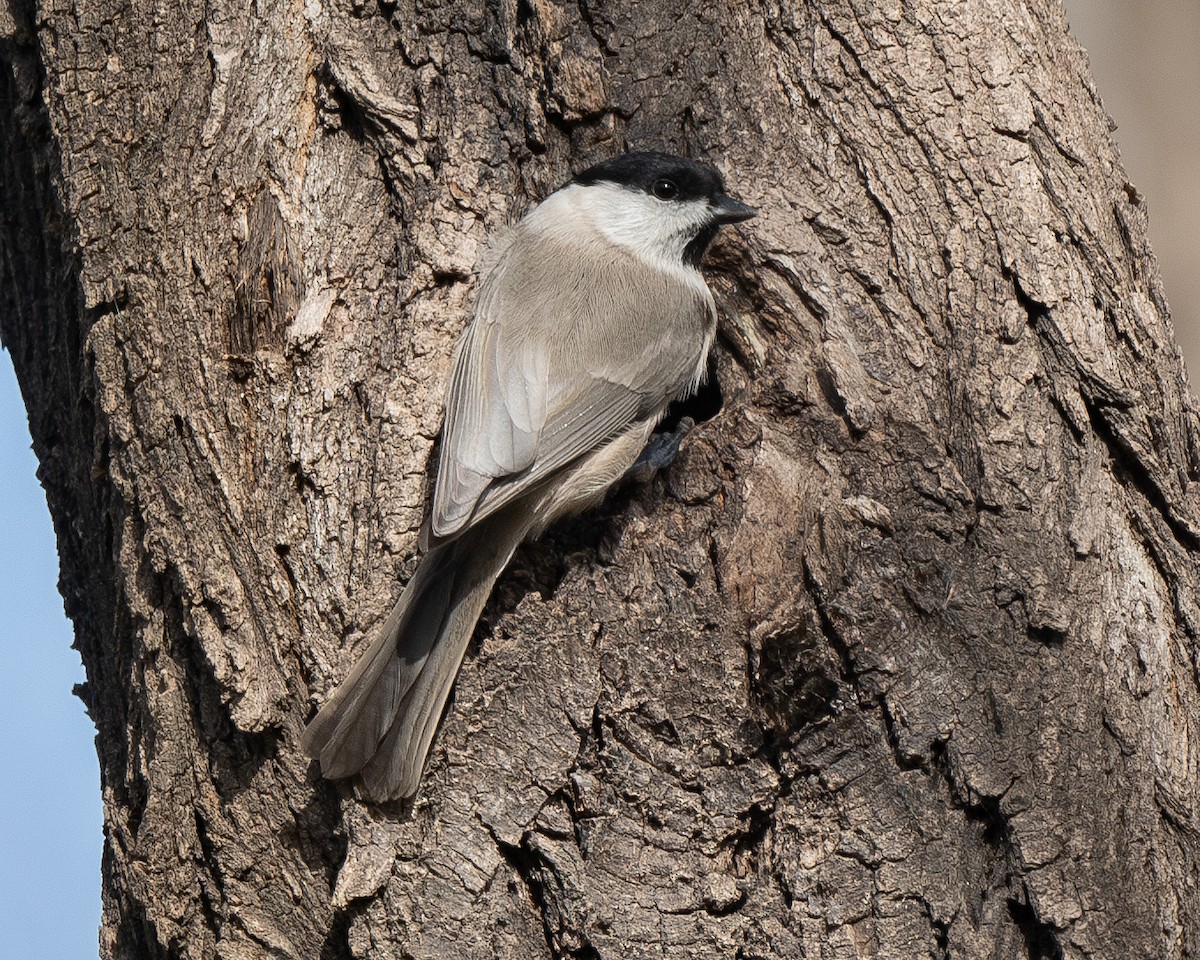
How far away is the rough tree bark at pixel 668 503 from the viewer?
2.11 meters

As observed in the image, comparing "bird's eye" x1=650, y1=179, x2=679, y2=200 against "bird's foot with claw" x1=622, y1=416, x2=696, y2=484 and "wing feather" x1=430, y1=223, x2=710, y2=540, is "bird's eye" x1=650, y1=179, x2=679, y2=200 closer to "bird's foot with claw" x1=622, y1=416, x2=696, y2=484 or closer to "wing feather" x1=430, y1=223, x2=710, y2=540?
"wing feather" x1=430, y1=223, x2=710, y2=540

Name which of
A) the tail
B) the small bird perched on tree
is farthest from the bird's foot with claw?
the tail

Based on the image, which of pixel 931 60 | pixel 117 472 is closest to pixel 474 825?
pixel 117 472

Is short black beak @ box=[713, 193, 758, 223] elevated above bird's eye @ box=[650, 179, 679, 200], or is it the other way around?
bird's eye @ box=[650, 179, 679, 200]

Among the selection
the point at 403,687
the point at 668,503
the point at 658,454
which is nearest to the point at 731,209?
the point at 658,454

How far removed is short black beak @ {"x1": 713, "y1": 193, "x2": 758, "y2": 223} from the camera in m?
2.47

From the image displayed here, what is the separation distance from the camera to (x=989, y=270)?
7.90 feet

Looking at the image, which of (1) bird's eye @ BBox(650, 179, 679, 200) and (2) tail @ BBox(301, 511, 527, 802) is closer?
(2) tail @ BBox(301, 511, 527, 802)

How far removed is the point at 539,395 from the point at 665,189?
55 centimetres

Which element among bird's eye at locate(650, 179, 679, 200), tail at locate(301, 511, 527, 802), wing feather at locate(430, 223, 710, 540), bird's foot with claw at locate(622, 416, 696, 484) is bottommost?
tail at locate(301, 511, 527, 802)

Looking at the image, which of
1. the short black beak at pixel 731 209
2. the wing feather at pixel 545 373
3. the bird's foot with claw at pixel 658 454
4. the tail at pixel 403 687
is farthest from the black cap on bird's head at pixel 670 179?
the tail at pixel 403 687

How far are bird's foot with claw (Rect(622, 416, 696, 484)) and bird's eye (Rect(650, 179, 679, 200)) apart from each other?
50cm

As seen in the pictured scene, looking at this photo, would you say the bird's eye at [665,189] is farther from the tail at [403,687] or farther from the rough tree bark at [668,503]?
the tail at [403,687]

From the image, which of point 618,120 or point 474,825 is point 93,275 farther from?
point 474,825
